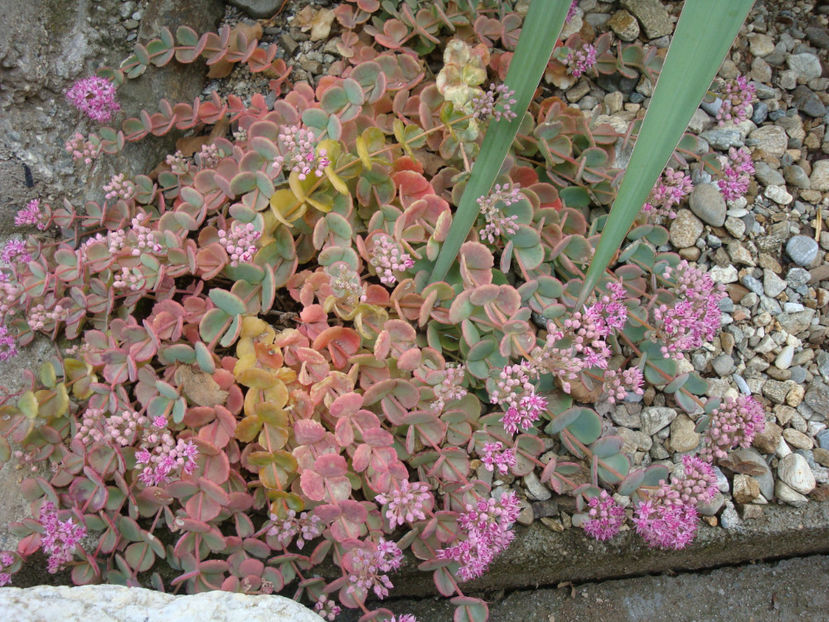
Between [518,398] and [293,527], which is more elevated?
[518,398]

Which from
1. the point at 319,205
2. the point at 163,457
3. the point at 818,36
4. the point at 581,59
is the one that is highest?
the point at 818,36

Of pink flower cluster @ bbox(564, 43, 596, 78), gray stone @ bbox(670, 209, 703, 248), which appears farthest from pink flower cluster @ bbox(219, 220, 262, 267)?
gray stone @ bbox(670, 209, 703, 248)

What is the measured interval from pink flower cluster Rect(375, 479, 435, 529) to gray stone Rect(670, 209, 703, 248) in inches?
40.9

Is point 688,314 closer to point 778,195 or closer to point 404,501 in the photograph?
point 778,195

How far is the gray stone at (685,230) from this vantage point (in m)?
1.90

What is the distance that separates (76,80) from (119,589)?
1.34m

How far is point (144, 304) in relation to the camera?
5.88ft

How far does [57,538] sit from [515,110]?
4.64 ft

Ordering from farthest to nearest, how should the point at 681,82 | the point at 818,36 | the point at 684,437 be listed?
the point at 818,36 → the point at 684,437 → the point at 681,82

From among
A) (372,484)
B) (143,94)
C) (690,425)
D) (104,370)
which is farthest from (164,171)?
(690,425)

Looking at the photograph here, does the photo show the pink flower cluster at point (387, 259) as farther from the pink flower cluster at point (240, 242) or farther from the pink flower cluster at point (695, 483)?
the pink flower cluster at point (695, 483)

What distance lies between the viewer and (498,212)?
64.2 inches

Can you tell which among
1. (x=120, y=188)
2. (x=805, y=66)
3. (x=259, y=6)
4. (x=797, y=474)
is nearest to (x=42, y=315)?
(x=120, y=188)

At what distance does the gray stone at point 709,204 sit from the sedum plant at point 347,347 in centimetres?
17
